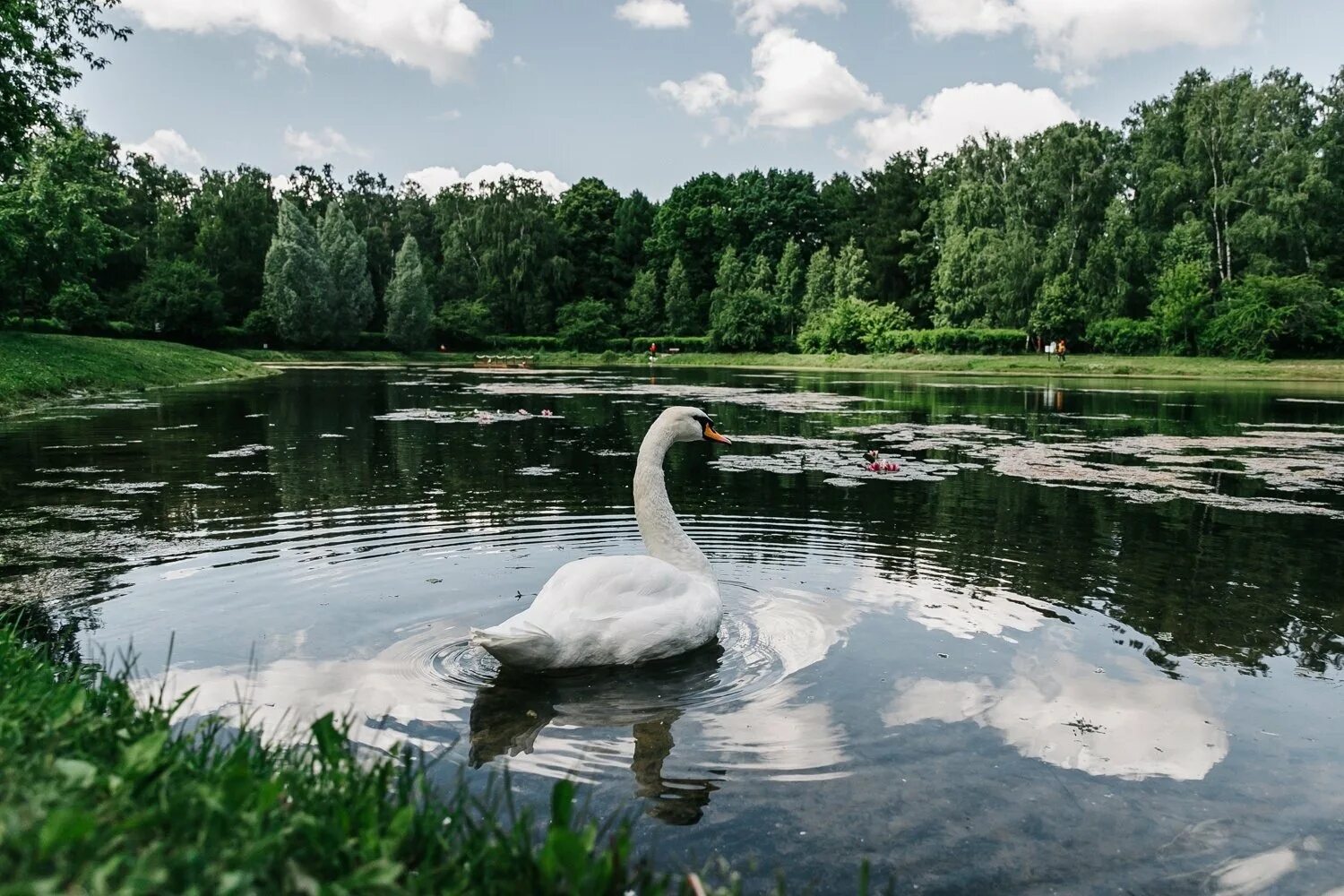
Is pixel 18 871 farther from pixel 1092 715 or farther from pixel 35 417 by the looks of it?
pixel 35 417

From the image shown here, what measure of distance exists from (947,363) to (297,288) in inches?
1976

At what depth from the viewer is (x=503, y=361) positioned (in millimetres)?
76875

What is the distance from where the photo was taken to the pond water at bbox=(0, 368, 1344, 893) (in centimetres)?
410

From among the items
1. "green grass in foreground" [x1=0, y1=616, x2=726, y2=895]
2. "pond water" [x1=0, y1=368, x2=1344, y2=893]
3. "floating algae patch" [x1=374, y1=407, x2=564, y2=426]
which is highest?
"green grass in foreground" [x1=0, y1=616, x2=726, y2=895]

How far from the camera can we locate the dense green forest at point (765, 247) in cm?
5116

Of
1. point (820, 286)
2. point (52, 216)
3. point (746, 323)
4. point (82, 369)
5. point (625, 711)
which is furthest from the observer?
point (746, 323)

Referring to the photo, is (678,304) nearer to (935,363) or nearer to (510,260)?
(510,260)

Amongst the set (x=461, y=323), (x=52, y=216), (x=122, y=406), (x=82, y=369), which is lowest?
(x=122, y=406)

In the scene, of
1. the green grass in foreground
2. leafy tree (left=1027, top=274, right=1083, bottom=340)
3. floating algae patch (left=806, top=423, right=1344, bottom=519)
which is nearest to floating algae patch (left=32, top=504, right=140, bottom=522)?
the green grass in foreground

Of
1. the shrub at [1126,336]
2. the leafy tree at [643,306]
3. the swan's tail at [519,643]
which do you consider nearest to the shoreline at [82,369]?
the swan's tail at [519,643]

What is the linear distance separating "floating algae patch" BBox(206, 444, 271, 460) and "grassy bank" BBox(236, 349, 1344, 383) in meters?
47.4

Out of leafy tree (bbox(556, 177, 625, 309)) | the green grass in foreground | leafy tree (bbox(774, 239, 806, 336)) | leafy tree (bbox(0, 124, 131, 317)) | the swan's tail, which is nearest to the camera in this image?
the green grass in foreground

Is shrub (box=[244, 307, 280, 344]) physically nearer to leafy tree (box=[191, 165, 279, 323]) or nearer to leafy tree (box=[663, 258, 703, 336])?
leafy tree (box=[191, 165, 279, 323])

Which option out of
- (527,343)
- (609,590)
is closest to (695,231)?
(527,343)
